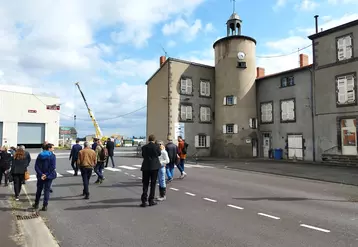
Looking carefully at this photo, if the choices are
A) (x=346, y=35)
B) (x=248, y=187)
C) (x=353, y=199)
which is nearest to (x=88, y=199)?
(x=248, y=187)

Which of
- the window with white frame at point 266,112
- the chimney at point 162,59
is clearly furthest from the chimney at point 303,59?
the chimney at point 162,59

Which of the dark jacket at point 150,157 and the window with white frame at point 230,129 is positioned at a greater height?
the window with white frame at point 230,129

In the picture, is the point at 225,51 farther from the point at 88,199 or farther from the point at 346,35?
the point at 88,199

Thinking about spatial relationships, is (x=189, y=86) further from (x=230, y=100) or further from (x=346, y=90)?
(x=346, y=90)

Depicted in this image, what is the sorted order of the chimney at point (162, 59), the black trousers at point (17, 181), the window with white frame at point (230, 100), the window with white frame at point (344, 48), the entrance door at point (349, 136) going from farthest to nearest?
the chimney at point (162, 59), the window with white frame at point (230, 100), the window with white frame at point (344, 48), the entrance door at point (349, 136), the black trousers at point (17, 181)

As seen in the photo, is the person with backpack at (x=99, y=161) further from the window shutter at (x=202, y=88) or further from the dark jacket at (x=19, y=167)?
the window shutter at (x=202, y=88)

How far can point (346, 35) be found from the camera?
20.6m

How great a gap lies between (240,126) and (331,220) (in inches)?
882

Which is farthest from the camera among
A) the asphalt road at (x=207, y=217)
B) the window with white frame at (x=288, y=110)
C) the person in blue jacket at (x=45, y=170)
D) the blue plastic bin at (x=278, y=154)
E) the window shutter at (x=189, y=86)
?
the window shutter at (x=189, y=86)

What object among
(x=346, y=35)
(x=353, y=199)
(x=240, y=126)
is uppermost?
(x=346, y=35)

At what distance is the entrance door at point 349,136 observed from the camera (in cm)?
1978

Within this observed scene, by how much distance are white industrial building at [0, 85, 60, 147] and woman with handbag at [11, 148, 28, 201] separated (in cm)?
4657

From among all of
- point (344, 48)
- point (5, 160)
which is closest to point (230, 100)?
point (344, 48)

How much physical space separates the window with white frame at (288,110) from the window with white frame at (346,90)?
434 centimetres
